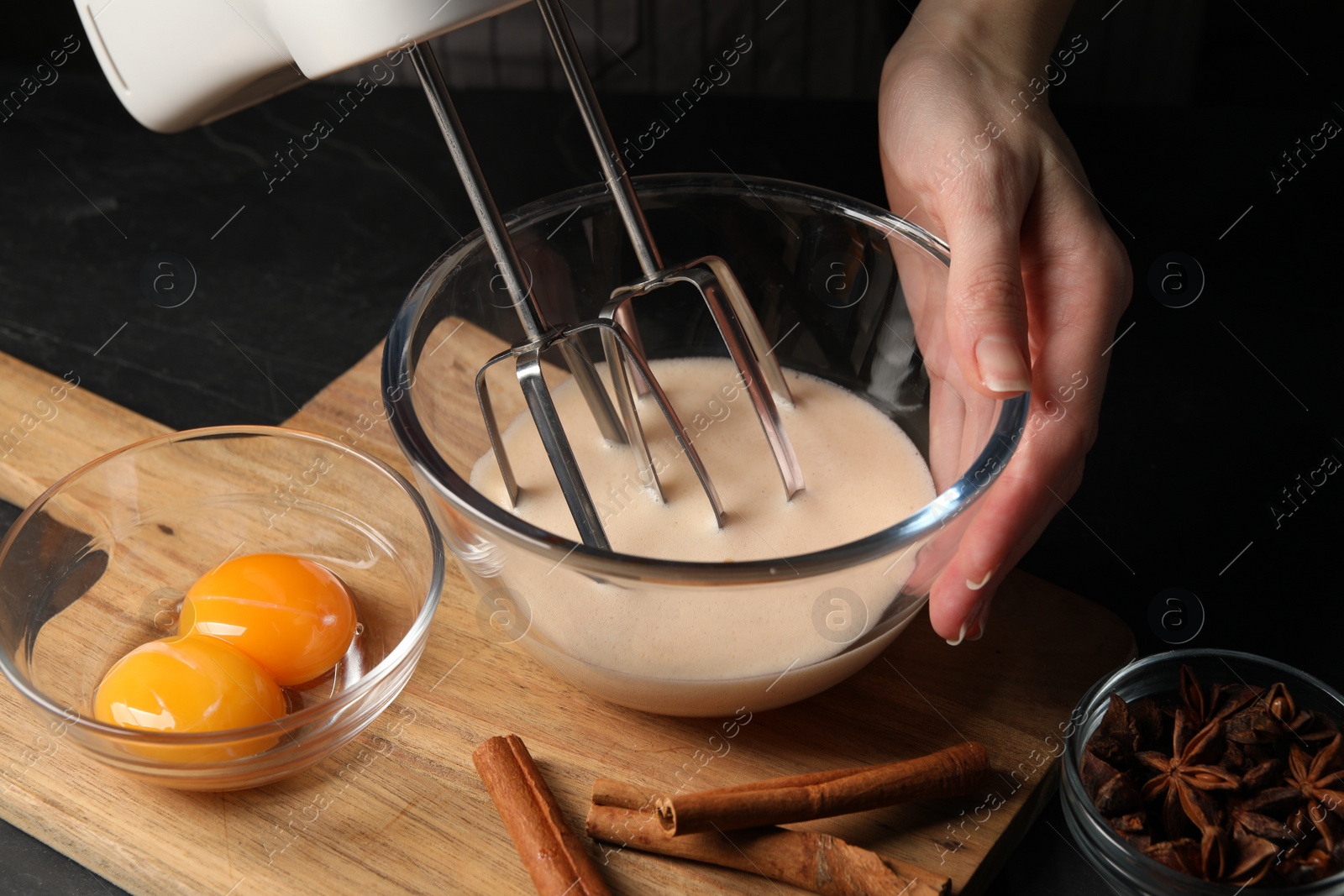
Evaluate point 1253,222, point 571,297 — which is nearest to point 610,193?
point 571,297

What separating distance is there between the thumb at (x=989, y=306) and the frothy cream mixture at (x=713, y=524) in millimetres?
129

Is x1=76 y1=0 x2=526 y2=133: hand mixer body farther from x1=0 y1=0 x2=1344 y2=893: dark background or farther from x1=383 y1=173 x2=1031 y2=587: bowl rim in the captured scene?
x1=0 y1=0 x2=1344 y2=893: dark background

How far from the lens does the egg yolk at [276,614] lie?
0.86m

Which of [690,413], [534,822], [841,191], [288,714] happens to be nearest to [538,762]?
[534,822]

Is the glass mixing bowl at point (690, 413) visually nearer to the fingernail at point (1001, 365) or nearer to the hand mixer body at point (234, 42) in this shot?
the fingernail at point (1001, 365)

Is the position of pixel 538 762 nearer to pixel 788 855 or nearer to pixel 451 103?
pixel 788 855

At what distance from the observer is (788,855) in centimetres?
76

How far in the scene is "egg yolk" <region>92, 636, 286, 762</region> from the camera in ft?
2.60

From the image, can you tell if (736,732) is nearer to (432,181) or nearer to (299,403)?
(299,403)

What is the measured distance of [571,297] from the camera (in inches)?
38.0

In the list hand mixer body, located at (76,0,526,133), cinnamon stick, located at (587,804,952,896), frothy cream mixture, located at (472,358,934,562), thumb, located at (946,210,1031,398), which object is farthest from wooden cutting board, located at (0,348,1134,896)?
hand mixer body, located at (76,0,526,133)

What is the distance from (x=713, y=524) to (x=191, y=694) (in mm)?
357

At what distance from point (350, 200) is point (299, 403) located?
13.9 inches

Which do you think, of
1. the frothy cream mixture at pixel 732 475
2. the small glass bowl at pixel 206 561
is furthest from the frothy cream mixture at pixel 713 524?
the small glass bowl at pixel 206 561
